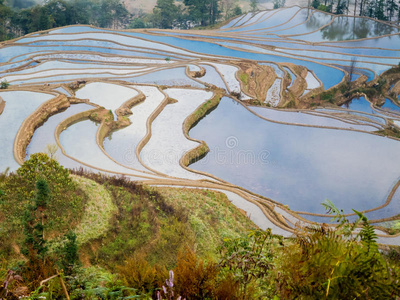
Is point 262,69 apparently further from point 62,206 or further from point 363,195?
point 62,206

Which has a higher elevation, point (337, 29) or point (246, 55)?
point (337, 29)

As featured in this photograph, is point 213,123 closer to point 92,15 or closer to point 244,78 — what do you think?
point 244,78

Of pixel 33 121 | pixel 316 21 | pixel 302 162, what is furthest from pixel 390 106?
pixel 33 121

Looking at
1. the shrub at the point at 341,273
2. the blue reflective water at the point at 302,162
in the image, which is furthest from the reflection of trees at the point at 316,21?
the shrub at the point at 341,273

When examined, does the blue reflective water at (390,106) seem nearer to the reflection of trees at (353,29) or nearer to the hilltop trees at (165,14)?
the reflection of trees at (353,29)

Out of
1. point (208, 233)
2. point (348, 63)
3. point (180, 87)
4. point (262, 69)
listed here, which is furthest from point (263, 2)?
point (208, 233)

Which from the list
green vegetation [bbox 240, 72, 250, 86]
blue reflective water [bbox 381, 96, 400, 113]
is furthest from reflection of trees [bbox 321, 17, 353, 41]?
green vegetation [bbox 240, 72, 250, 86]
